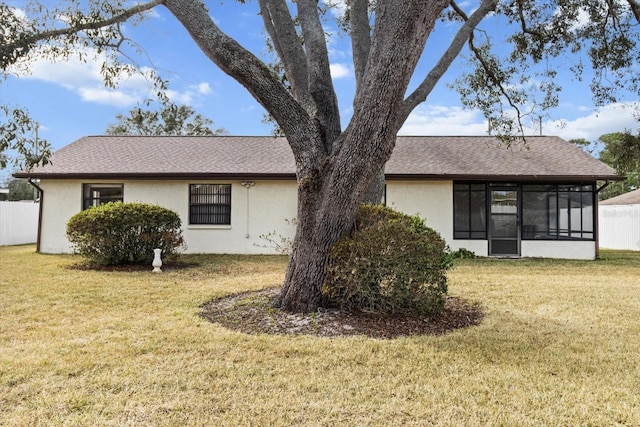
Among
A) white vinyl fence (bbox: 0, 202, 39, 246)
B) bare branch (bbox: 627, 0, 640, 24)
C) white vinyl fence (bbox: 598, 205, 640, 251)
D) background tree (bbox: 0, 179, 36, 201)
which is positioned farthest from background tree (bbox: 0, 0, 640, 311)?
background tree (bbox: 0, 179, 36, 201)

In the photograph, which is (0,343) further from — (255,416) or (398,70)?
(398,70)

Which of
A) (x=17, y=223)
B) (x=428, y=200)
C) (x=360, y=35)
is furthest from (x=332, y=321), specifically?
(x=17, y=223)

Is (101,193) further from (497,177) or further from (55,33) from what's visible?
(497,177)

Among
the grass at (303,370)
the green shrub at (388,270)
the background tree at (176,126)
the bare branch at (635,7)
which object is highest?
the background tree at (176,126)

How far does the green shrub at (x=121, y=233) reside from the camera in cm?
979

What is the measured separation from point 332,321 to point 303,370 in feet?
5.07

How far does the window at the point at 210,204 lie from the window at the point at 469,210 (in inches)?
296

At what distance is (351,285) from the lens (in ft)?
16.9

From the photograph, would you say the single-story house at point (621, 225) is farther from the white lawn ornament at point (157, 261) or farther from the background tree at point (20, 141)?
the background tree at point (20, 141)

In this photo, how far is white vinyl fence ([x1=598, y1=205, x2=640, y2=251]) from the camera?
1753cm

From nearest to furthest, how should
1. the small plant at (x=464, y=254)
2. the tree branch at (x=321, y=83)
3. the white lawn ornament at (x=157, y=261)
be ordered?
1. the tree branch at (x=321, y=83)
2. the white lawn ornament at (x=157, y=261)
3. the small plant at (x=464, y=254)

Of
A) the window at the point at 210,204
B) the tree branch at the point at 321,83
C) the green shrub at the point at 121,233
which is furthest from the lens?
the window at the point at 210,204

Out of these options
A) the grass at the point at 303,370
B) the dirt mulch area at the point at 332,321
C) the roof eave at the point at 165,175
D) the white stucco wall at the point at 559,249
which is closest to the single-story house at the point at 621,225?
the white stucco wall at the point at 559,249

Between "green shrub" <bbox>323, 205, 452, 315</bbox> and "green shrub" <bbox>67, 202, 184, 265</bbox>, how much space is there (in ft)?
20.9
